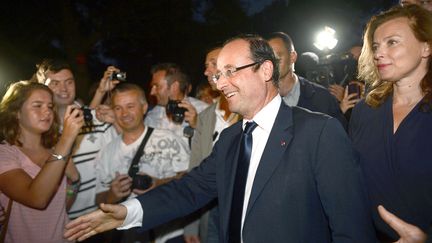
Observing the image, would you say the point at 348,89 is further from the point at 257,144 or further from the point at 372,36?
the point at 257,144

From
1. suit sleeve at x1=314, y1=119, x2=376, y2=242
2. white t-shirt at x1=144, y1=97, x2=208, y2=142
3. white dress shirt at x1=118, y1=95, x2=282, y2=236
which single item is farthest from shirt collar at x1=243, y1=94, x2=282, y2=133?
white t-shirt at x1=144, y1=97, x2=208, y2=142

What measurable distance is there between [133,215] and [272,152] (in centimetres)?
97

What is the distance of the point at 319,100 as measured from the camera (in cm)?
368

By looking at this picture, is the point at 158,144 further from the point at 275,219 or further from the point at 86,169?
the point at 275,219

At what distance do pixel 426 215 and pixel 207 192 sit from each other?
1.36m

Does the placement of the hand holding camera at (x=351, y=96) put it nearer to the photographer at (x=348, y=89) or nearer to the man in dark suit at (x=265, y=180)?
the photographer at (x=348, y=89)

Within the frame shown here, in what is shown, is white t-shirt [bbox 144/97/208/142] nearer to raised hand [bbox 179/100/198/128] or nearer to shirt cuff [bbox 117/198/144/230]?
Result: raised hand [bbox 179/100/198/128]

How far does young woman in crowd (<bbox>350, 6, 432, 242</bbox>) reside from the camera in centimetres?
223

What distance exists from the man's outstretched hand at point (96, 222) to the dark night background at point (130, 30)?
1072 cm

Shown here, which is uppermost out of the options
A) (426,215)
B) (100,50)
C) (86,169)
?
(100,50)

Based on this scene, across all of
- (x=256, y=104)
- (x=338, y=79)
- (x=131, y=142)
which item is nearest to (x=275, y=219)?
(x=256, y=104)

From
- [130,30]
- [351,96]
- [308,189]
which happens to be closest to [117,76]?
[351,96]

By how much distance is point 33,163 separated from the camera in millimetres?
3102

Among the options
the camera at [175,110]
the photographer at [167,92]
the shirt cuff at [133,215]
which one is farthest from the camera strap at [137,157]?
the shirt cuff at [133,215]
